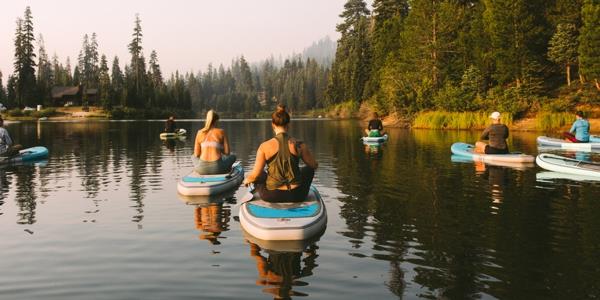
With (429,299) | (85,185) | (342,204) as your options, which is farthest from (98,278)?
(85,185)

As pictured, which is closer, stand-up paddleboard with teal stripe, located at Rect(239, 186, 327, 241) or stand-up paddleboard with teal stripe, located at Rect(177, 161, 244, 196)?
stand-up paddleboard with teal stripe, located at Rect(239, 186, 327, 241)

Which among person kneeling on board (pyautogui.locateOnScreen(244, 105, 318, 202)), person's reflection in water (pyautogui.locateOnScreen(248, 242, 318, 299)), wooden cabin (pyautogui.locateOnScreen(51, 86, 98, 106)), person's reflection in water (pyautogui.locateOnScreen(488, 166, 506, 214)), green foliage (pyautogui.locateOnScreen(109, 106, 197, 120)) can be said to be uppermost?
wooden cabin (pyautogui.locateOnScreen(51, 86, 98, 106))

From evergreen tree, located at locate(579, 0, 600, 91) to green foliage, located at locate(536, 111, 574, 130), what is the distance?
16.2ft

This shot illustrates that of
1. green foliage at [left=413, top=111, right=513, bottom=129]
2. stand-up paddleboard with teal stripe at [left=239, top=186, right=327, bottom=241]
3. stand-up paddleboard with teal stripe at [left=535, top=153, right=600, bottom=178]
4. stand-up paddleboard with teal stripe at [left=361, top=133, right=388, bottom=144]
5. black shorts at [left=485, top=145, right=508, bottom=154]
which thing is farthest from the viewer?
green foliage at [left=413, top=111, right=513, bottom=129]

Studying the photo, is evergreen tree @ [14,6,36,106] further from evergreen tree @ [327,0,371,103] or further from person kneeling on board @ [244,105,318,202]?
person kneeling on board @ [244,105,318,202]

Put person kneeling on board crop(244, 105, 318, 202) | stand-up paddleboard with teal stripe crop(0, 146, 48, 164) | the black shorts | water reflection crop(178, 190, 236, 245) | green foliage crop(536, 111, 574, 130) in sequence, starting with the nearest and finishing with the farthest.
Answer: person kneeling on board crop(244, 105, 318, 202), water reflection crop(178, 190, 236, 245), the black shorts, stand-up paddleboard with teal stripe crop(0, 146, 48, 164), green foliage crop(536, 111, 574, 130)

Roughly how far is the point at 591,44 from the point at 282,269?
4973cm

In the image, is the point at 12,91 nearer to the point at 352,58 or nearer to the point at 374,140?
the point at 352,58

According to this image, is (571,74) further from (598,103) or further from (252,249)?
(252,249)

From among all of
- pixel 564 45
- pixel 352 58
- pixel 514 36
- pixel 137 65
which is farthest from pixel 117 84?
pixel 564 45

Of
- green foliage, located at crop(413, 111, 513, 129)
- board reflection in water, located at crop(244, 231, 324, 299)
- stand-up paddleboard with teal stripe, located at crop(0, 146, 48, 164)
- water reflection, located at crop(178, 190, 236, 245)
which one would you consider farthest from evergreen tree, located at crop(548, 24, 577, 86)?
board reflection in water, located at crop(244, 231, 324, 299)

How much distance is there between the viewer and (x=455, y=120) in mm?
54375

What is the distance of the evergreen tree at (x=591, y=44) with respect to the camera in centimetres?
4681

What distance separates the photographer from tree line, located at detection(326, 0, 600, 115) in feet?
167
